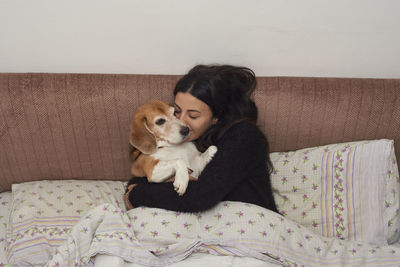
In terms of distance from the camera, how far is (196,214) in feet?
5.27

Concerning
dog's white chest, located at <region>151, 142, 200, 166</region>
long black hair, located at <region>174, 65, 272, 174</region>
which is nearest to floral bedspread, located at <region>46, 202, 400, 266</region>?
dog's white chest, located at <region>151, 142, 200, 166</region>

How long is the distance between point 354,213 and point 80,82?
4.89 feet

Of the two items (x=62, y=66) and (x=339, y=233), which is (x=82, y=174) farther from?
(x=339, y=233)

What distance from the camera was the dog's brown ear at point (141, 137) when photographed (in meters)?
1.67

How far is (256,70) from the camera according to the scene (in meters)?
1.93

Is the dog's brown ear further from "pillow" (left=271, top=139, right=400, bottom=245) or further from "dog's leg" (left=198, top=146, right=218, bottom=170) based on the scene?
"pillow" (left=271, top=139, right=400, bottom=245)

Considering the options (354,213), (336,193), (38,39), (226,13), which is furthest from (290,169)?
(38,39)

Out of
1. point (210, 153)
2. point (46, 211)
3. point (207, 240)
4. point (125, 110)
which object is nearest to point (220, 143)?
point (210, 153)

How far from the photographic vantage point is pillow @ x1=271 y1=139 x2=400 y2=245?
167cm

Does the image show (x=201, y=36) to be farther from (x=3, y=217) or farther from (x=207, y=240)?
(x=3, y=217)

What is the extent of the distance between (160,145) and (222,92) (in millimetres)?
389

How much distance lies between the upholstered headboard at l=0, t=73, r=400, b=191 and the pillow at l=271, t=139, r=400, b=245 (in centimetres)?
12

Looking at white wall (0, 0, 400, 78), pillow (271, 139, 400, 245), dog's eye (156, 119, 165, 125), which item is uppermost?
white wall (0, 0, 400, 78)

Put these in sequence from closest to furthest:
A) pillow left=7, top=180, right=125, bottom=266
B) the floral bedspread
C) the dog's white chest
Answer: the floral bedspread < pillow left=7, top=180, right=125, bottom=266 < the dog's white chest
